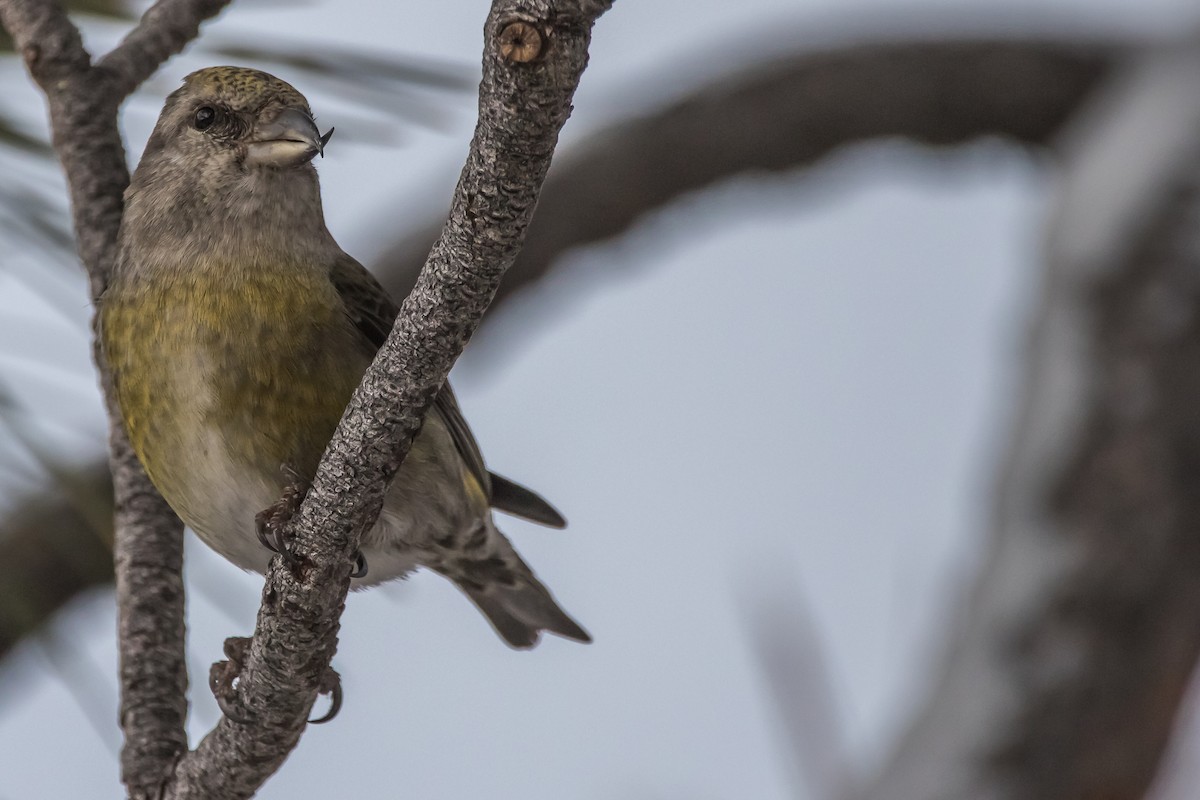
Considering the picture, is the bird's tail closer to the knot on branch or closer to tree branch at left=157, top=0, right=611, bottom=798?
tree branch at left=157, top=0, right=611, bottom=798

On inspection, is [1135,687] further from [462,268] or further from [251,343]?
[462,268]

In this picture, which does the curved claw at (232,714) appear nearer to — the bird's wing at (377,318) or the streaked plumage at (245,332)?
the streaked plumage at (245,332)

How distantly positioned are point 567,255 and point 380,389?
3.21 m

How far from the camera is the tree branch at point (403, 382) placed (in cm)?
153

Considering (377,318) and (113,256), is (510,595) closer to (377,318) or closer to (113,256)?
(377,318)

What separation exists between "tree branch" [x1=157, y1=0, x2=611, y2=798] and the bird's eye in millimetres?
1130

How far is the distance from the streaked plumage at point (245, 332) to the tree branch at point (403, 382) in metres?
0.51

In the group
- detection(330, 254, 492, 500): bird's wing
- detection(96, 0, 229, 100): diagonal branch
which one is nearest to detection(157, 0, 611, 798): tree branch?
detection(330, 254, 492, 500): bird's wing

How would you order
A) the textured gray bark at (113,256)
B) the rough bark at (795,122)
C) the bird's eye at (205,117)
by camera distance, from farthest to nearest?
1. the rough bark at (795,122)
2. the bird's eye at (205,117)
3. the textured gray bark at (113,256)

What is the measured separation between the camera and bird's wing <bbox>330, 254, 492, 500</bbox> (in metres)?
2.74

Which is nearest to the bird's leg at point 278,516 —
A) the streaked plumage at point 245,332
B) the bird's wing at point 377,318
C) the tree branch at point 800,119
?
the streaked plumage at point 245,332

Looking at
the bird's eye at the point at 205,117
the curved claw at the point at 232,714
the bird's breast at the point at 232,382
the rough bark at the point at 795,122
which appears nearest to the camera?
the curved claw at the point at 232,714

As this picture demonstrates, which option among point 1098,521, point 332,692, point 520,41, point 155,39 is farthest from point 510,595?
point 520,41

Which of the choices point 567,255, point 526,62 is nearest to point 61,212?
point 526,62
